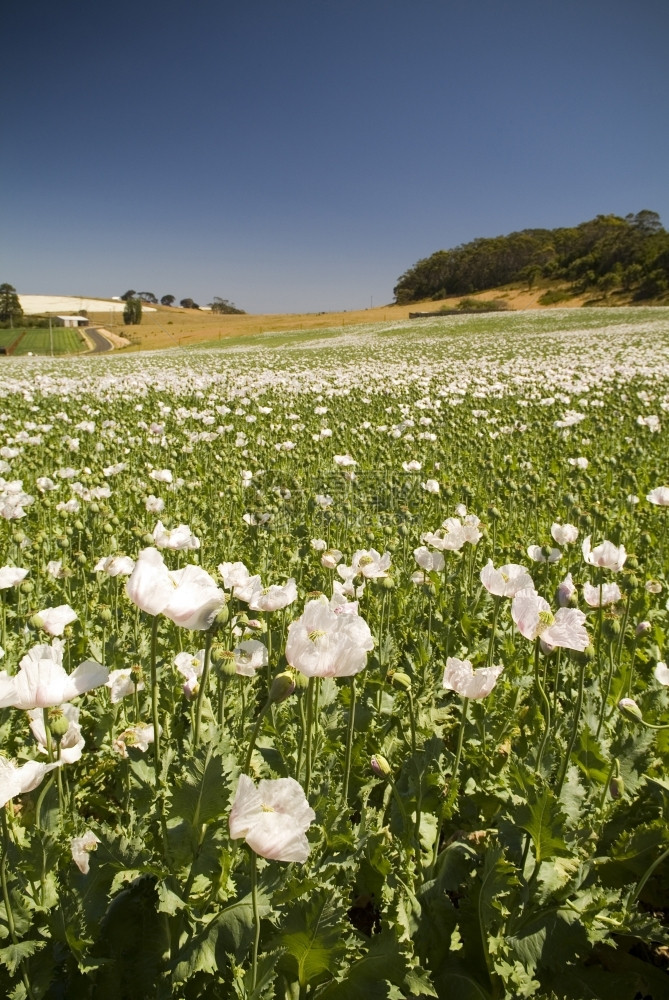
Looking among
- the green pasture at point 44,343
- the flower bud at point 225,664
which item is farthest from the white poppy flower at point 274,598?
the green pasture at point 44,343

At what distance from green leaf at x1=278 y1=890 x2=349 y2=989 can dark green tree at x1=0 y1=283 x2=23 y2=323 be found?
8886 centimetres

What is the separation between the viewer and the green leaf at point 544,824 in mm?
1597

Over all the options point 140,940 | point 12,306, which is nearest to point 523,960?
point 140,940

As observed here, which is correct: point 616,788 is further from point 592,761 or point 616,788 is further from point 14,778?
point 14,778

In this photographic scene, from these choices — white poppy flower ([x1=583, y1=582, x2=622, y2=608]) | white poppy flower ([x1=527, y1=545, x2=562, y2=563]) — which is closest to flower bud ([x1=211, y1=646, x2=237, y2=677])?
white poppy flower ([x1=583, y1=582, x2=622, y2=608])

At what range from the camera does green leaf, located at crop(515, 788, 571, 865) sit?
1.60 meters

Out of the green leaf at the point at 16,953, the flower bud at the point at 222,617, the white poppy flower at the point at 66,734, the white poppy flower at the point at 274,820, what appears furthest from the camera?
the white poppy flower at the point at 66,734

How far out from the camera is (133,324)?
77.7 meters

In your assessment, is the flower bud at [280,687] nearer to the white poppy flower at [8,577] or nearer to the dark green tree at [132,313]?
the white poppy flower at [8,577]

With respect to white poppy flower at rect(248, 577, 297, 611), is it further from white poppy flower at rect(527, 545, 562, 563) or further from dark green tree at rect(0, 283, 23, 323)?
dark green tree at rect(0, 283, 23, 323)

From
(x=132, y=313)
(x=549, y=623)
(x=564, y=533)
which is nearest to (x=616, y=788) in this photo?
(x=549, y=623)

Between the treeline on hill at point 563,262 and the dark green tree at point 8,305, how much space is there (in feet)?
175

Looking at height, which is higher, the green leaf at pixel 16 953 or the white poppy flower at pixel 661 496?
the white poppy flower at pixel 661 496

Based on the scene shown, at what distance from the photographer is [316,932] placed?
1388 millimetres
